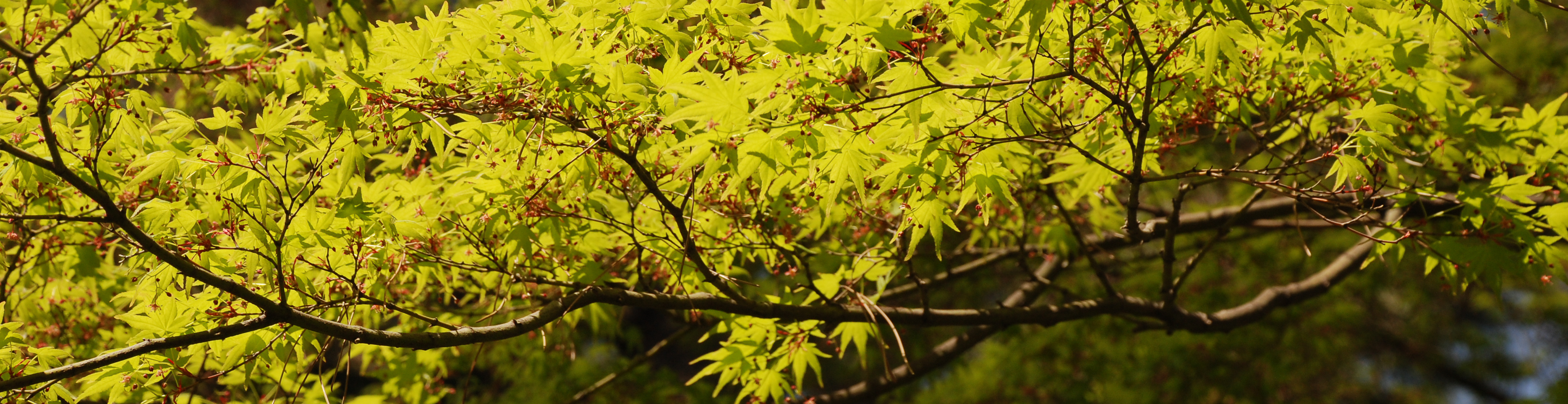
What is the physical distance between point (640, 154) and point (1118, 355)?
16.2 ft

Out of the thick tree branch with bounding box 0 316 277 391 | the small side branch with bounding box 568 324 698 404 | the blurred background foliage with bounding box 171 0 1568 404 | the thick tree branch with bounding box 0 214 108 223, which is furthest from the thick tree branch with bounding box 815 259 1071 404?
the thick tree branch with bounding box 0 214 108 223

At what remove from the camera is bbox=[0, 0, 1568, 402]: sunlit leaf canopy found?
2.17 meters

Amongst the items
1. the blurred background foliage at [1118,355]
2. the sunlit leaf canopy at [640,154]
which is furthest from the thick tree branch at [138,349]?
the blurred background foliage at [1118,355]

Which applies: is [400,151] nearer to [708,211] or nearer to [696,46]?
[708,211]

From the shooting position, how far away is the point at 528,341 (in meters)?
5.54

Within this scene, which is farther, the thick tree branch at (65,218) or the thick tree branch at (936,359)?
the thick tree branch at (936,359)

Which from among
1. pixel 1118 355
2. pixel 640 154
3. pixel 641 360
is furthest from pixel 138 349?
pixel 1118 355

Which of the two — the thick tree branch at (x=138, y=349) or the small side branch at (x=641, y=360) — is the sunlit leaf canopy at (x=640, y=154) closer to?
the thick tree branch at (x=138, y=349)

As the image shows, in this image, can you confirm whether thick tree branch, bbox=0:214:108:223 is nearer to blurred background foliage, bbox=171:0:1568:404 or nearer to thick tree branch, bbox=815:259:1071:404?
blurred background foliage, bbox=171:0:1568:404

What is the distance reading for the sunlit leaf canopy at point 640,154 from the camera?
2170mm

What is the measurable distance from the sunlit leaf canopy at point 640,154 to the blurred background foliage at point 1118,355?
60 centimetres

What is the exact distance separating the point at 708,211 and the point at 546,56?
113 centimetres

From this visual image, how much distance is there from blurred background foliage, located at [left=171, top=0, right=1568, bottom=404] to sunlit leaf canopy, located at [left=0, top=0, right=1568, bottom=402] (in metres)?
0.60

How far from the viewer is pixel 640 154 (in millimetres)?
2846
